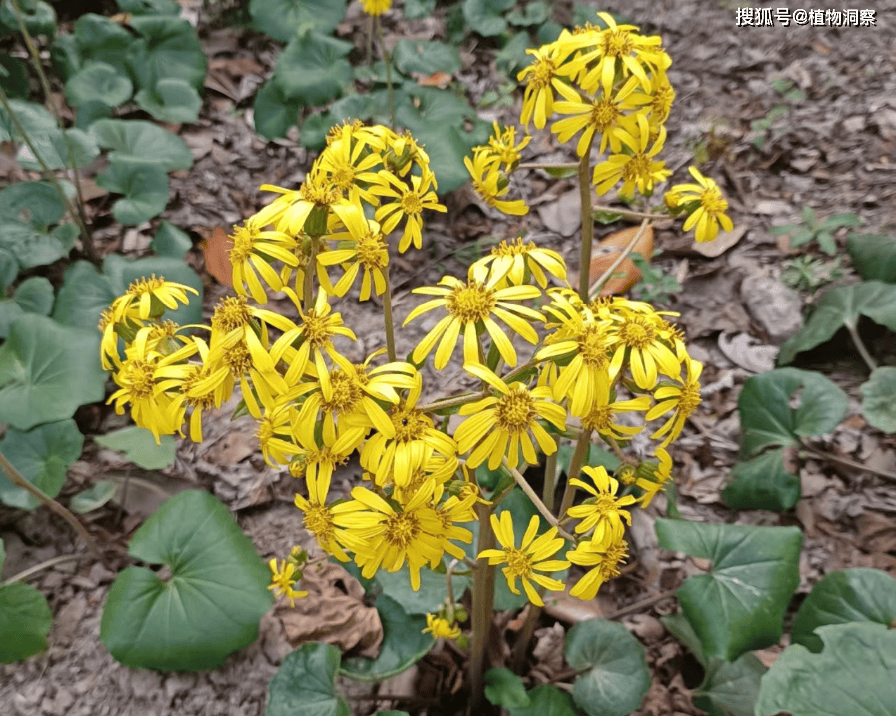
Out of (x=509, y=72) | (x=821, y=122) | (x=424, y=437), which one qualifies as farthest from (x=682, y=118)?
(x=424, y=437)

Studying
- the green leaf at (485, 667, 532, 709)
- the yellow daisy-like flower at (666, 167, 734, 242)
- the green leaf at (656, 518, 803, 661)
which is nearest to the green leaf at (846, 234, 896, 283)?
the yellow daisy-like flower at (666, 167, 734, 242)

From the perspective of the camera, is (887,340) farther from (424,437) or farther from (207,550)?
(207,550)

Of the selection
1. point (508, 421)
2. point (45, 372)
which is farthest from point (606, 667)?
point (45, 372)

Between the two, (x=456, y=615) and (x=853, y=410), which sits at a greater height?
(x=456, y=615)

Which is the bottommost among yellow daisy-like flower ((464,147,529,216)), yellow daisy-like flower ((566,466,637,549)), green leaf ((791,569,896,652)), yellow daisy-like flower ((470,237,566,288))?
green leaf ((791,569,896,652))

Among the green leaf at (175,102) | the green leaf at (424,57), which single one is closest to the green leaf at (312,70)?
the green leaf at (424,57)

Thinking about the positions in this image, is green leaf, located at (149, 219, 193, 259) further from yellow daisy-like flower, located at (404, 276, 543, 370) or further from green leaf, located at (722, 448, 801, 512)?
green leaf, located at (722, 448, 801, 512)

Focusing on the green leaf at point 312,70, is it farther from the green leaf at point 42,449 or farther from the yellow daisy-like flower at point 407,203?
the yellow daisy-like flower at point 407,203
